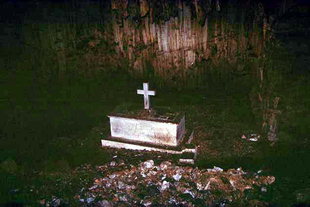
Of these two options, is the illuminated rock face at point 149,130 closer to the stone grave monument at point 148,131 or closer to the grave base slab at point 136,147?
the stone grave monument at point 148,131

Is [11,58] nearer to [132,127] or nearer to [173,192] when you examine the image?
[132,127]

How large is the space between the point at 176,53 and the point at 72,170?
15.8 feet

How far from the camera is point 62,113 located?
10.4 meters

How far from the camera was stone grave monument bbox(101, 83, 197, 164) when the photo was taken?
773cm

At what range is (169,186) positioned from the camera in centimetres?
664

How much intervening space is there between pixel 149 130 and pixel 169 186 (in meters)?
1.64

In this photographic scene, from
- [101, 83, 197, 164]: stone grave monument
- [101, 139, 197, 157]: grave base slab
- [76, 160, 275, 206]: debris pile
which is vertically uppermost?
[101, 83, 197, 164]: stone grave monument

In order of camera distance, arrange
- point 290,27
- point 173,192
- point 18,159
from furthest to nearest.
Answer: point 290,27 → point 18,159 → point 173,192

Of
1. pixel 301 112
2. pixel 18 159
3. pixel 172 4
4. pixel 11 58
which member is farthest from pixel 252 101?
pixel 11 58

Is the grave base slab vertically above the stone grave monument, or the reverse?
the stone grave monument

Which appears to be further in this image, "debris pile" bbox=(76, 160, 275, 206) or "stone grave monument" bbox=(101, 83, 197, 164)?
"stone grave monument" bbox=(101, 83, 197, 164)

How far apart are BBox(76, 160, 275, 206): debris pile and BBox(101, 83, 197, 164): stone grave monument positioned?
698mm

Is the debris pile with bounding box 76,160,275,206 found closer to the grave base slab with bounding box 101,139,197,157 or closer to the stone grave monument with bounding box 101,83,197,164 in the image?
the grave base slab with bounding box 101,139,197,157

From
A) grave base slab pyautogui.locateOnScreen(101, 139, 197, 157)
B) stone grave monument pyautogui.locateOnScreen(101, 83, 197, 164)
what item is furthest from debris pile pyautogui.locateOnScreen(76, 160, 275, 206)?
stone grave monument pyautogui.locateOnScreen(101, 83, 197, 164)
